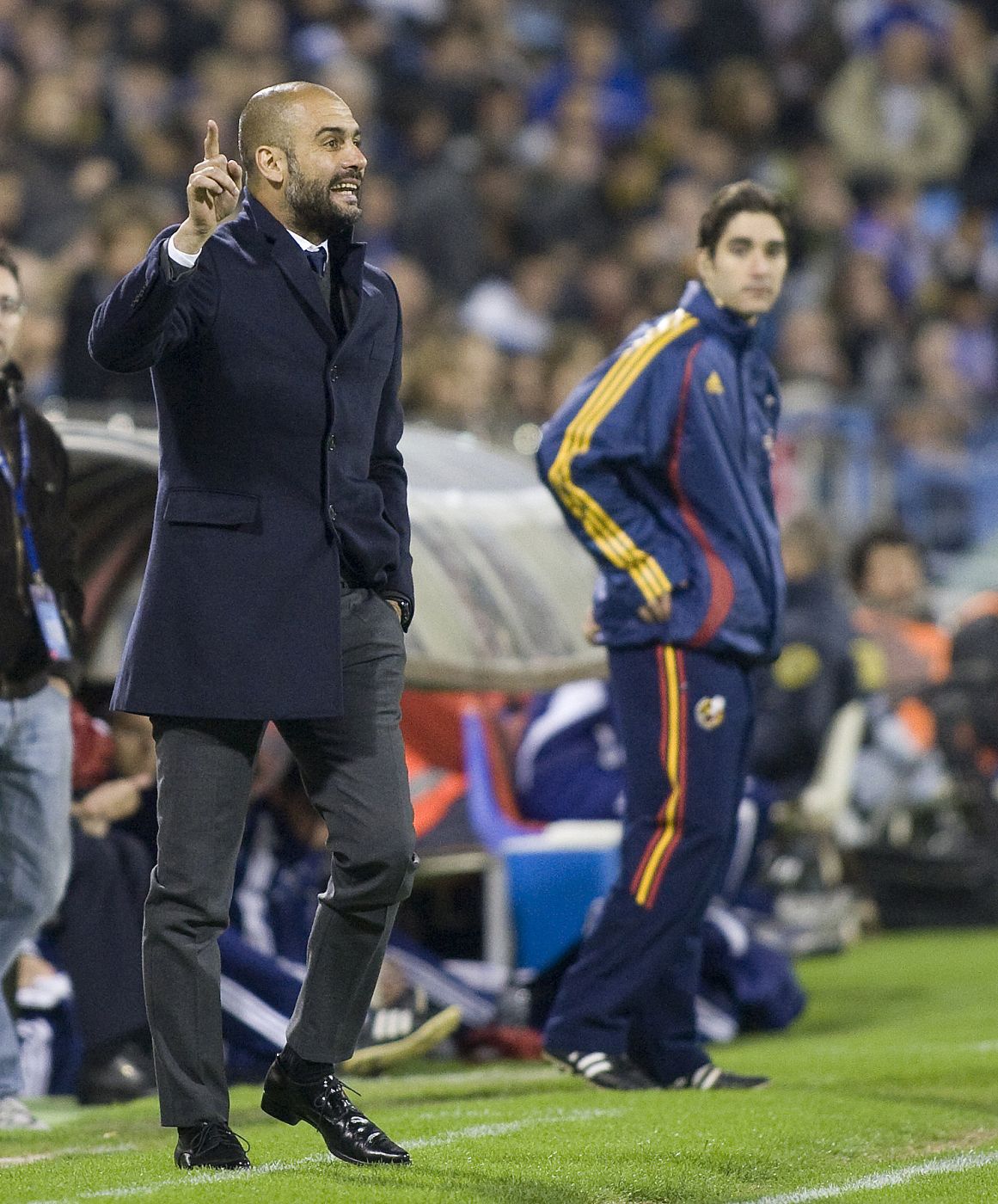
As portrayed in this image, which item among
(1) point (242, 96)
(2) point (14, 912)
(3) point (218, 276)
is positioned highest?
(1) point (242, 96)

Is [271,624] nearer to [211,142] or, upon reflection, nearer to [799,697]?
[211,142]

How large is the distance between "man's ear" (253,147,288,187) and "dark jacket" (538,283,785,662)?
69.9 inches

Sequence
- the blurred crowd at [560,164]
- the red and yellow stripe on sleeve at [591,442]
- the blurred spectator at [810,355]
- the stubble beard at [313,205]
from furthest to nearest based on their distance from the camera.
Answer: the blurred spectator at [810,355]
the blurred crowd at [560,164]
the red and yellow stripe on sleeve at [591,442]
the stubble beard at [313,205]

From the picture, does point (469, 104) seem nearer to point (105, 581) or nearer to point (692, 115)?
point (692, 115)

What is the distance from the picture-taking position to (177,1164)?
443 centimetres

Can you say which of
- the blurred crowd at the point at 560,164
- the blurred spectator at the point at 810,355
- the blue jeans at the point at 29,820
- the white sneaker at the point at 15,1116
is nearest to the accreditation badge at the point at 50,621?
the blue jeans at the point at 29,820

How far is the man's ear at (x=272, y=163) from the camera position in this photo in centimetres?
447

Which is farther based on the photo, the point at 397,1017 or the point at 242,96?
the point at 242,96

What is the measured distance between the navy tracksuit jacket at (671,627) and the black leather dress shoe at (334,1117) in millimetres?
1570

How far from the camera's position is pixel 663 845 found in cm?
596

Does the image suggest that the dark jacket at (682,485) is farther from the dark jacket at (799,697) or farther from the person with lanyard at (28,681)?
the dark jacket at (799,697)

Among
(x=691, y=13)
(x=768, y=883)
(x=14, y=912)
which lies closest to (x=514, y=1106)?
(x=14, y=912)

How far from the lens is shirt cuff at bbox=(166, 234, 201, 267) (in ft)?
13.6

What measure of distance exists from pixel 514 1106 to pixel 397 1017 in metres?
1.42
